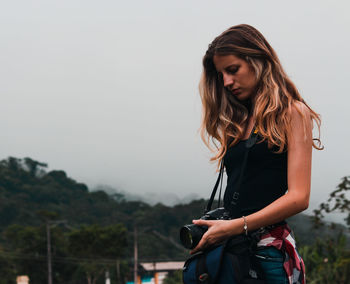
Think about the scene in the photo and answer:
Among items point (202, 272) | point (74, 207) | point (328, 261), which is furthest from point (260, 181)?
point (74, 207)

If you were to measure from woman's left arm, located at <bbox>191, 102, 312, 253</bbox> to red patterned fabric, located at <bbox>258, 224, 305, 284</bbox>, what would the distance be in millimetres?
59

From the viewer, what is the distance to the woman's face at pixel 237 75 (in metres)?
2.29

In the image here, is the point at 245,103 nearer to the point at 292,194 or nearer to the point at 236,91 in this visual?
the point at 236,91

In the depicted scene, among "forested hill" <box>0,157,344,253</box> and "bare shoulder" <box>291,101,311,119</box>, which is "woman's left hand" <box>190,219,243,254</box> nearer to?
"bare shoulder" <box>291,101,311,119</box>

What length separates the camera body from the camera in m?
2.18

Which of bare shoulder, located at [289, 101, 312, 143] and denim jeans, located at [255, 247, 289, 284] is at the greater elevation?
bare shoulder, located at [289, 101, 312, 143]

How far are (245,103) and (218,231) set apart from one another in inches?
22.1

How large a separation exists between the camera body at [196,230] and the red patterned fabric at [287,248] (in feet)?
0.56

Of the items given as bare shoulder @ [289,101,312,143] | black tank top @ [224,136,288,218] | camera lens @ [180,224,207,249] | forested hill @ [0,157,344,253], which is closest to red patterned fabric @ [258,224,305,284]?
black tank top @ [224,136,288,218]

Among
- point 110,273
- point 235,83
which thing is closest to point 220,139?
point 235,83

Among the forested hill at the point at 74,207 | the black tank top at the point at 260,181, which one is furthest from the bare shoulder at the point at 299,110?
the forested hill at the point at 74,207

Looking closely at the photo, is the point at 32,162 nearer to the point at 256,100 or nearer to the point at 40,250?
the point at 40,250

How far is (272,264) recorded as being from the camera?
2105 millimetres

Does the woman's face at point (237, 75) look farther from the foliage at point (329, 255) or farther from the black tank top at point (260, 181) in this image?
the foliage at point (329, 255)
